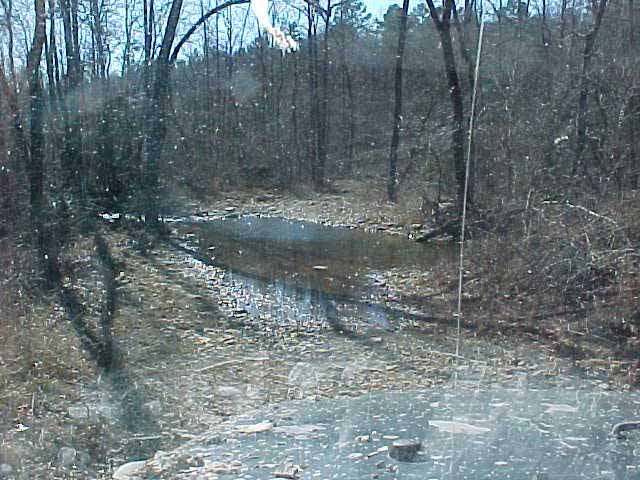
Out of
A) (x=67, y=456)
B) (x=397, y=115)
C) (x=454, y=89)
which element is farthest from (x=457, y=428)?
(x=397, y=115)

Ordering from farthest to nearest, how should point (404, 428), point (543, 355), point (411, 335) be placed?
point (411, 335), point (543, 355), point (404, 428)

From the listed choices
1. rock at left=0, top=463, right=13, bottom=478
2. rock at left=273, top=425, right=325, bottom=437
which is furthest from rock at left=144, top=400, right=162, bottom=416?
rock at left=273, top=425, right=325, bottom=437

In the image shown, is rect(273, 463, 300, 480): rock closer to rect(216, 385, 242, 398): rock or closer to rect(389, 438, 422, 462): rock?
rect(389, 438, 422, 462): rock

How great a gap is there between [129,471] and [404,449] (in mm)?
1363

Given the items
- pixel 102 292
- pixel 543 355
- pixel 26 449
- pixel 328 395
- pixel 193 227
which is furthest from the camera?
pixel 193 227

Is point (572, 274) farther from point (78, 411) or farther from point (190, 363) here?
point (78, 411)

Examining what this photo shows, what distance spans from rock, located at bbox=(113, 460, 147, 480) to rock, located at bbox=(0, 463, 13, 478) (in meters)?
0.53

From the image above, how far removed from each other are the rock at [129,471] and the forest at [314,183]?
0.26 metres

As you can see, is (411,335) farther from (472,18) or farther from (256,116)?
(256,116)

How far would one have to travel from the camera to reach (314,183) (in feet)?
59.6

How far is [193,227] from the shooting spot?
14562 millimetres

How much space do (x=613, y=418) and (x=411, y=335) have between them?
13.2ft

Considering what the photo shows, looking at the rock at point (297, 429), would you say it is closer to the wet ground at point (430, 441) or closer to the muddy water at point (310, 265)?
the wet ground at point (430, 441)

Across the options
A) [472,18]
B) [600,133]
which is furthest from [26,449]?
[472,18]
